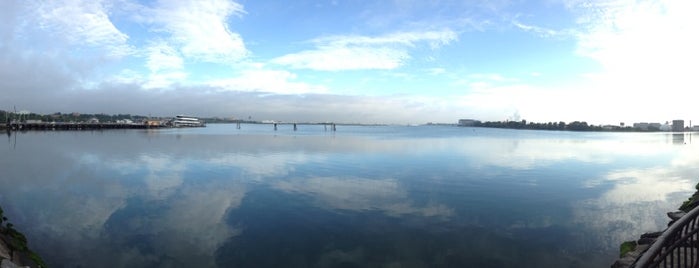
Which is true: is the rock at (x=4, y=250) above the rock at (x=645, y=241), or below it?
above

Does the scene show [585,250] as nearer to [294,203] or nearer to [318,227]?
[318,227]

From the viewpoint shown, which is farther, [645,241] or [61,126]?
[61,126]

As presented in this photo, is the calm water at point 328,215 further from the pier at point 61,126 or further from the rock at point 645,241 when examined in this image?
the pier at point 61,126

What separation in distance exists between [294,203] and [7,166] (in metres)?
26.0

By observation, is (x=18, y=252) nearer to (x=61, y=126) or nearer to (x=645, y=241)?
(x=645, y=241)

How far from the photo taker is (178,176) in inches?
1005

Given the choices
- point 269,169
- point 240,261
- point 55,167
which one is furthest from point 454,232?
point 55,167

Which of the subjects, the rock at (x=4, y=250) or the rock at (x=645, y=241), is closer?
the rock at (x=4, y=250)

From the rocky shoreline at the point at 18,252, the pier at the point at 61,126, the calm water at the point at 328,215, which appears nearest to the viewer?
the rocky shoreline at the point at 18,252

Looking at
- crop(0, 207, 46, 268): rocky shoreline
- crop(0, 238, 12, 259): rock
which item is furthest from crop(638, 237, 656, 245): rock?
crop(0, 238, 12, 259): rock

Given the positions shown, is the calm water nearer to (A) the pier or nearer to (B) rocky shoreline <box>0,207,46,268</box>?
(B) rocky shoreline <box>0,207,46,268</box>

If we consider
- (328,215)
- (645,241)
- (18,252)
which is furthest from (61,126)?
(645,241)

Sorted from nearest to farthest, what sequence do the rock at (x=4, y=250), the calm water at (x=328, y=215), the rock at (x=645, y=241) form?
1. the rock at (x=4, y=250)
2. the calm water at (x=328, y=215)
3. the rock at (x=645, y=241)

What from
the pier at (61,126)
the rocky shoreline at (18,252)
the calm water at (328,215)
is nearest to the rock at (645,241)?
the calm water at (328,215)
